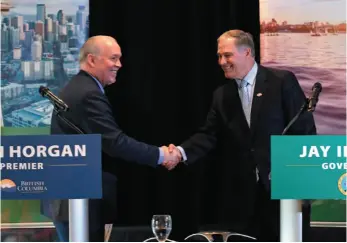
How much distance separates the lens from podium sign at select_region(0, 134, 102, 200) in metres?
2.91

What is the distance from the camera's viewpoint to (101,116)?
12.4 ft

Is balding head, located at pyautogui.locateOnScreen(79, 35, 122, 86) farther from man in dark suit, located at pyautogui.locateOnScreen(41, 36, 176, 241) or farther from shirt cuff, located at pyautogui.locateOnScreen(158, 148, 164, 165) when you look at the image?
shirt cuff, located at pyautogui.locateOnScreen(158, 148, 164, 165)

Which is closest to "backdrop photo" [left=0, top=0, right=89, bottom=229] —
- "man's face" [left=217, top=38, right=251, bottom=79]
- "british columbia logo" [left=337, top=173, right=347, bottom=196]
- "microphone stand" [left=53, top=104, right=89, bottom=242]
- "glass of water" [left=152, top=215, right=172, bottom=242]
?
"man's face" [left=217, top=38, right=251, bottom=79]

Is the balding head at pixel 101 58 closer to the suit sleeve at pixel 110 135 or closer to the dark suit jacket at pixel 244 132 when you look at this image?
the suit sleeve at pixel 110 135

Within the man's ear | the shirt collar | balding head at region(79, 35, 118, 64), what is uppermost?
balding head at region(79, 35, 118, 64)

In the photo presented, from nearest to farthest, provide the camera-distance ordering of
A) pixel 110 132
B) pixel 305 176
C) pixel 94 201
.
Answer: pixel 305 176
pixel 94 201
pixel 110 132

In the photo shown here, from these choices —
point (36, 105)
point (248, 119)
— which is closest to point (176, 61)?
point (248, 119)

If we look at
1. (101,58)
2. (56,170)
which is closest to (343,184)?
(56,170)

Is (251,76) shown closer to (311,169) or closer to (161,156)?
(161,156)

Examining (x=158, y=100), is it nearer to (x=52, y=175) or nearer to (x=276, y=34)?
(x=276, y=34)

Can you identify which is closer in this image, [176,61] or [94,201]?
[94,201]

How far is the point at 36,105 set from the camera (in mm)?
4191

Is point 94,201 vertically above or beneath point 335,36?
beneath

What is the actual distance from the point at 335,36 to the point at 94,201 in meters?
1.82
